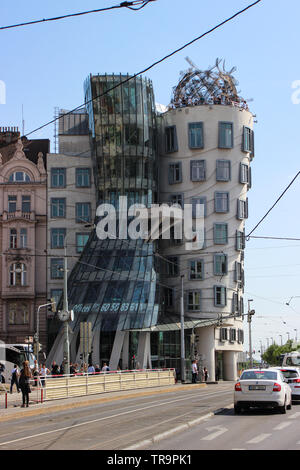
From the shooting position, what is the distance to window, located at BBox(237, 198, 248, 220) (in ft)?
241

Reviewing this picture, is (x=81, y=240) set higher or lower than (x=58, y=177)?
lower

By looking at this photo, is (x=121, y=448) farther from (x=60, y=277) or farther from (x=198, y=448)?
(x=60, y=277)

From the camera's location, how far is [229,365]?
74.8m

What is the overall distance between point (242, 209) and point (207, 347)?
1353cm

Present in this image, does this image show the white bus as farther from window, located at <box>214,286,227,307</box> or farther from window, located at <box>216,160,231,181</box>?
window, located at <box>216,160,231,181</box>

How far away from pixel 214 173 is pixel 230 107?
21.4 feet

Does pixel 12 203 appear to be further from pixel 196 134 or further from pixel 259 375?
pixel 259 375

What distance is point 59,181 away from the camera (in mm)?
74875

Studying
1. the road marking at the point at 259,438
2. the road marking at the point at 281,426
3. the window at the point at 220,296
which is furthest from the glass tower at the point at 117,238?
the road marking at the point at 259,438

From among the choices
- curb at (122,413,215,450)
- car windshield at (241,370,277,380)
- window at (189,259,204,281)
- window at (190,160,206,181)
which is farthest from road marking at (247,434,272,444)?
window at (190,160,206,181)

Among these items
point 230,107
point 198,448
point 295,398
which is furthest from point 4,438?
point 230,107

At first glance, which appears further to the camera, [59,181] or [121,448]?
[59,181]

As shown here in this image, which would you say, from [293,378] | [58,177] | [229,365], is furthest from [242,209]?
[293,378]

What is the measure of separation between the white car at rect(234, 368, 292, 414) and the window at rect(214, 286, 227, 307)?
47719 mm
